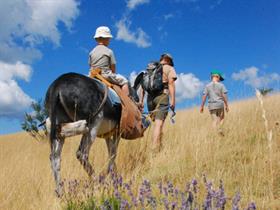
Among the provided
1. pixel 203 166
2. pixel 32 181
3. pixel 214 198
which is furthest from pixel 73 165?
pixel 214 198

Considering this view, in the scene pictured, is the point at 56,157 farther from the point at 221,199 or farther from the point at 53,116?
the point at 221,199

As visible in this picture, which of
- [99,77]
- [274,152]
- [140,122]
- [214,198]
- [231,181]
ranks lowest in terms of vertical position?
[214,198]

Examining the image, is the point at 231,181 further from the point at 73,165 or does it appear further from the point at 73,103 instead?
the point at 73,165

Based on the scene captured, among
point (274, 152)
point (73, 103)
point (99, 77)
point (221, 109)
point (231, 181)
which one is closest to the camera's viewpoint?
point (231, 181)

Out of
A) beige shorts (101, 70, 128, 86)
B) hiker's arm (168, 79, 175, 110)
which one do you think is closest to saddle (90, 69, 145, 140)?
beige shorts (101, 70, 128, 86)

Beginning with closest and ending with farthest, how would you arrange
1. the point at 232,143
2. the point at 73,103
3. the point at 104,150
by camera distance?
1. the point at 73,103
2. the point at 232,143
3. the point at 104,150

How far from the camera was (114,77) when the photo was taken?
6285 millimetres

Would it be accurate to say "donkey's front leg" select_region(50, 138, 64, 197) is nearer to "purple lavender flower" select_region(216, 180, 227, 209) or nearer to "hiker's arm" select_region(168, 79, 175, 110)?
"hiker's arm" select_region(168, 79, 175, 110)

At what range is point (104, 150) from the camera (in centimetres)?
754

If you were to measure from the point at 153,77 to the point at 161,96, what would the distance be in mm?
401

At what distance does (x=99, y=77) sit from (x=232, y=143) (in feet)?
8.57

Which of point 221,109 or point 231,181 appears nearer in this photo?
point 231,181

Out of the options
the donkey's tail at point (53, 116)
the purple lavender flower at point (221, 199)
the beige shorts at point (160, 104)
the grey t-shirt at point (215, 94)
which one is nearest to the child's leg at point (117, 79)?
the beige shorts at point (160, 104)

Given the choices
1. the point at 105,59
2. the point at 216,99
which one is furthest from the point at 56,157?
the point at 216,99
